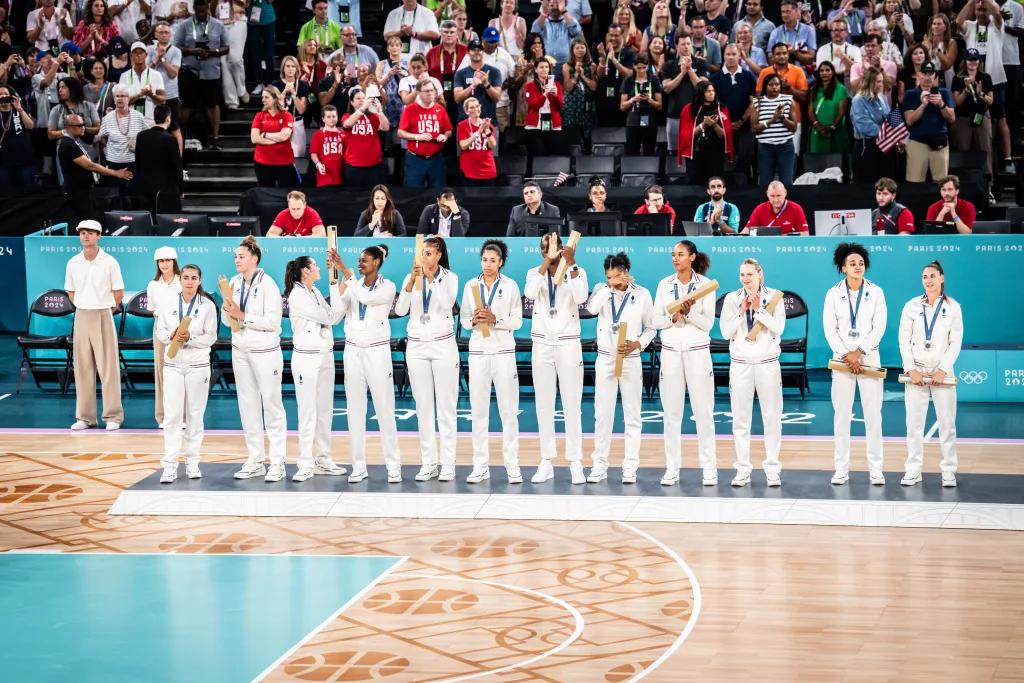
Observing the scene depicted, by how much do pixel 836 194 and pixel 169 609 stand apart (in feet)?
33.7

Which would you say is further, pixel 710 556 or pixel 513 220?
pixel 513 220

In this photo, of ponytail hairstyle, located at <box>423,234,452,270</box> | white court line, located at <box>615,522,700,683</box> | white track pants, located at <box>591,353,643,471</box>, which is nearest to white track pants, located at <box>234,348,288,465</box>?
A: ponytail hairstyle, located at <box>423,234,452,270</box>

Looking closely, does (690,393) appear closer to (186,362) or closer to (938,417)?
(938,417)

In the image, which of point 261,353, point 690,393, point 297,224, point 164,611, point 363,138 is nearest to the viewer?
point 164,611

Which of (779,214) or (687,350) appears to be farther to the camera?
(779,214)

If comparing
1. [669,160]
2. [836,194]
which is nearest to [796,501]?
[836,194]

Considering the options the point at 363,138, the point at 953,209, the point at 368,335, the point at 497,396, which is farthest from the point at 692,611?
the point at 363,138

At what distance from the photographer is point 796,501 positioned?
10.3 metres

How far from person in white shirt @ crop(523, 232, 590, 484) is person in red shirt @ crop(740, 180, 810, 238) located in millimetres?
4727

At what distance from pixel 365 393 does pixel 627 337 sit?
6.97 feet

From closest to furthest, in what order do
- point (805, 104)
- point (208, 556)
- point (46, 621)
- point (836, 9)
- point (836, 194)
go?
1. point (46, 621)
2. point (208, 556)
3. point (836, 194)
4. point (805, 104)
5. point (836, 9)

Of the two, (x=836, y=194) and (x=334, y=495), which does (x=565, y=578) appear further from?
(x=836, y=194)

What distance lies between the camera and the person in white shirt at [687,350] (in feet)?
34.5

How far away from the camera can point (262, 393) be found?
1094 cm
